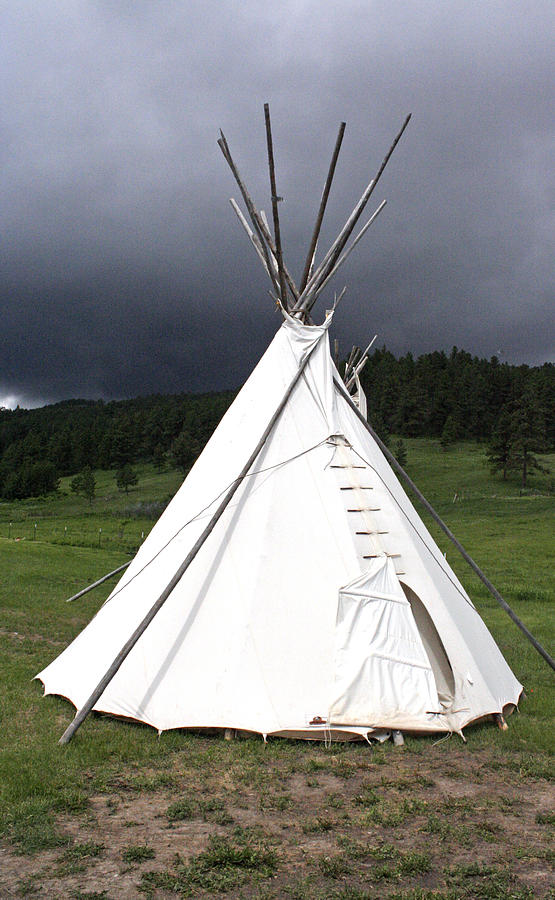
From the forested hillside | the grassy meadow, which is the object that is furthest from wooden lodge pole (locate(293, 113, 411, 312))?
the forested hillside

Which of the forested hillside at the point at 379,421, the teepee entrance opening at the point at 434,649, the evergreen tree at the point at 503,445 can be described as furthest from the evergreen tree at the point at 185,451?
the teepee entrance opening at the point at 434,649

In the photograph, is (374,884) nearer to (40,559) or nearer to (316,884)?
(316,884)

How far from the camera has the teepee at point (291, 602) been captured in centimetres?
688

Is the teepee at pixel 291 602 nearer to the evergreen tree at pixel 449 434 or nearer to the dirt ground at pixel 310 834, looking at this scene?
the dirt ground at pixel 310 834

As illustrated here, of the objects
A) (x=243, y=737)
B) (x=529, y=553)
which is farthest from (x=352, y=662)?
(x=529, y=553)

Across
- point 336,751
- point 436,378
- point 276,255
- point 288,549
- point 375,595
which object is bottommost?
point 336,751

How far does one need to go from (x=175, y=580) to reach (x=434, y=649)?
352 cm

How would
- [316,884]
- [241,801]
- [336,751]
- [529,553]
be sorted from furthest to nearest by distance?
[529,553]
[336,751]
[241,801]
[316,884]

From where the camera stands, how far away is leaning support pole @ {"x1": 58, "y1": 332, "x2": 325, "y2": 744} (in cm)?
652

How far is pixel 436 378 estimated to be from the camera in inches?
4035

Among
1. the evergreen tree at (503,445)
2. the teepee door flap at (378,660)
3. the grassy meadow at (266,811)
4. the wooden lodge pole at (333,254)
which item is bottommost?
the grassy meadow at (266,811)

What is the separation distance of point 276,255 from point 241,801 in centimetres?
709

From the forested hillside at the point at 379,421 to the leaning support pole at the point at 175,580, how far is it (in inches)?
2451

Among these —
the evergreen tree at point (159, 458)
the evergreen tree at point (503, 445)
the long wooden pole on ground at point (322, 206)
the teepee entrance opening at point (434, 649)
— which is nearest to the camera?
the teepee entrance opening at point (434, 649)
